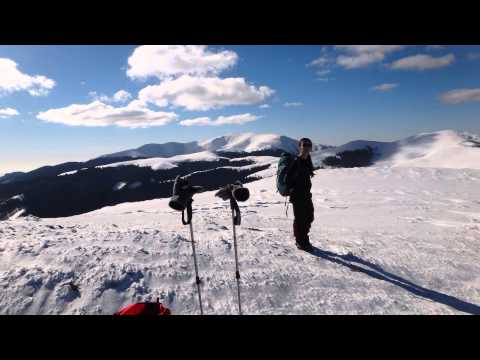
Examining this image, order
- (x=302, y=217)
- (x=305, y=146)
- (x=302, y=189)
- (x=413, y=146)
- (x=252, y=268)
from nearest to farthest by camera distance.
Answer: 1. (x=252, y=268)
2. (x=305, y=146)
3. (x=302, y=189)
4. (x=302, y=217)
5. (x=413, y=146)

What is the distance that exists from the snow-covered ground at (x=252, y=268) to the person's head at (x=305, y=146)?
214 centimetres

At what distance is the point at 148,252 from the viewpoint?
620 centimetres

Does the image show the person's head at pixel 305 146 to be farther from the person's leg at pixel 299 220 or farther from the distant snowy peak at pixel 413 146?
the distant snowy peak at pixel 413 146

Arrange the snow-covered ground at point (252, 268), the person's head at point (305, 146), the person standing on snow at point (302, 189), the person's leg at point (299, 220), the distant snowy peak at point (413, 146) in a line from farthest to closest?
the distant snowy peak at point (413, 146), the person's leg at point (299, 220), the person standing on snow at point (302, 189), the person's head at point (305, 146), the snow-covered ground at point (252, 268)

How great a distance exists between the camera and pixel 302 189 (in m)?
6.49

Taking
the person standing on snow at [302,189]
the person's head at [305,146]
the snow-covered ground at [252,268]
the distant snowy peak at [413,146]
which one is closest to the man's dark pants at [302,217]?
the person standing on snow at [302,189]

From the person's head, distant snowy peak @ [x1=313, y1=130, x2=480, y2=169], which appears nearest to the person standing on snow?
the person's head

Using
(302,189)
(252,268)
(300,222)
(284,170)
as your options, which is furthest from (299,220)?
(252,268)

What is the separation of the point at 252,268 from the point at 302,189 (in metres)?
1.99

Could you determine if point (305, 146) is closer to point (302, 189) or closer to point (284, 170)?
point (284, 170)

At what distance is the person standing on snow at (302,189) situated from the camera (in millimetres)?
6281
